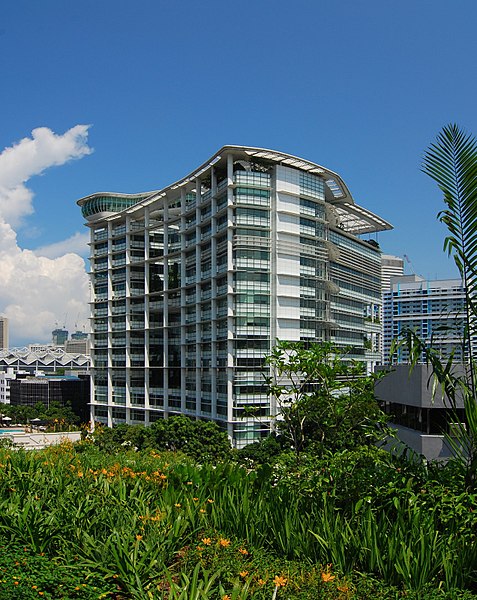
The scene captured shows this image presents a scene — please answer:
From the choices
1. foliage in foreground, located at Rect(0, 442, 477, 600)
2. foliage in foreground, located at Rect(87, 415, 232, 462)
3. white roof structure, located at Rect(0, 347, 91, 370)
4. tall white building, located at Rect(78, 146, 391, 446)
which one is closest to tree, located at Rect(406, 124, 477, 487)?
foliage in foreground, located at Rect(0, 442, 477, 600)

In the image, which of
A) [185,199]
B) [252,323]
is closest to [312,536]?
[252,323]

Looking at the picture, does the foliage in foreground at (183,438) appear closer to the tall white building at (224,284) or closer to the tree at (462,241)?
the tall white building at (224,284)

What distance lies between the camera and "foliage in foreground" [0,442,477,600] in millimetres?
5504

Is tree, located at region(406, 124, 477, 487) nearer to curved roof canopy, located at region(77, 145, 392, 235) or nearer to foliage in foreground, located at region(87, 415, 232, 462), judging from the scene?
foliage in foreground, located at region(87, 415, 232, 462)

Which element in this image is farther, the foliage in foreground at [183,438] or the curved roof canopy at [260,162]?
the curved roof canopy at [260,162]

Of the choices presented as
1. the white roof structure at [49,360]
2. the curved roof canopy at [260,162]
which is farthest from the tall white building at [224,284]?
the white roof structure at [49,360]

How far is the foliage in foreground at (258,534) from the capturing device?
18.1 ft

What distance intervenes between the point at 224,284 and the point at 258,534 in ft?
143

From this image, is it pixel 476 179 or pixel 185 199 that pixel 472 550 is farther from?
pixel 185 199

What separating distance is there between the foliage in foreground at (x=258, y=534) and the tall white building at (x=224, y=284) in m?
38.3

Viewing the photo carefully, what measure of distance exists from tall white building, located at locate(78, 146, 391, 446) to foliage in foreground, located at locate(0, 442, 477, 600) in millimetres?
38323

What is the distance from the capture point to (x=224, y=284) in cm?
5034

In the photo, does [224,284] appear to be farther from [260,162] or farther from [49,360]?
[49,360]

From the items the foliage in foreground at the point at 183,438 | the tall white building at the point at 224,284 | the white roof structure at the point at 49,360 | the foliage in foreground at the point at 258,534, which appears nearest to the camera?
the foliage in foreground at the point at 258,534
